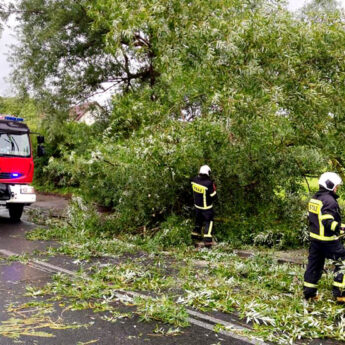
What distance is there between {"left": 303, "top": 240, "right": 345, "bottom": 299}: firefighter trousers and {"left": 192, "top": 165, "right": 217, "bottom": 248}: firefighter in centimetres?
349

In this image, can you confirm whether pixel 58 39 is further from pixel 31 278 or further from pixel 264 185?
pixel 31 278

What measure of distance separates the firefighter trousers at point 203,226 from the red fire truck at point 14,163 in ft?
15.4

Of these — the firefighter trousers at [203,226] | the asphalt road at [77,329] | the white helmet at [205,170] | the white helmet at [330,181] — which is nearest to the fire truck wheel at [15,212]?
the firefighter trousers at [203,226]

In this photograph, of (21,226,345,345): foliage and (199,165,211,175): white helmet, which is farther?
(199,165,211,175): white helmet

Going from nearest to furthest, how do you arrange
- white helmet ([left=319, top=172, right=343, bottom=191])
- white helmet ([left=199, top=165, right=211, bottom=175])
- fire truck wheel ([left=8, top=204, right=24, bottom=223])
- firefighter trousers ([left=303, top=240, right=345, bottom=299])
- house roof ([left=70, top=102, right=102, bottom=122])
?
firefighter trousers ([left=303, top=240, right=345, bottom=299]) < white helmet ([left=319, top=172, right=343, bottom=191]) < white helmet ([left=199, top=165, right=211, bottom=175]) < fire truck wheel ([left=8, top=204, right=24, bottom=223]) < house roof ([left=70, top=102, right=102, bottom=122])

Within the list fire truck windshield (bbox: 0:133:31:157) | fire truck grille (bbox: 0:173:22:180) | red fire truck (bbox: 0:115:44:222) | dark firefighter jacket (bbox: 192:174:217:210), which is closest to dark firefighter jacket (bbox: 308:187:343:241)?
dark firefighter jacket (bbox: 192:174:217:210)

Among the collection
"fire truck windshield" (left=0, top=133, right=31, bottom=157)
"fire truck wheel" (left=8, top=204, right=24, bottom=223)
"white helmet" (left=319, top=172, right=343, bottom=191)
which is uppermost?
"fire truck windshield" (left=0, top=133, right=31, bottom=157)

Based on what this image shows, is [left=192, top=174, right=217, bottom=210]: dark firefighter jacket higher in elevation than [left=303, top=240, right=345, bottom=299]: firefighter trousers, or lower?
higher

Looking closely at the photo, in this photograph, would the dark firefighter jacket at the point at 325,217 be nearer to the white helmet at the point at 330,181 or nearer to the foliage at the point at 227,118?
the white helmet at the point at 330,181

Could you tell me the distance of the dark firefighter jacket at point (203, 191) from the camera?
9.08m

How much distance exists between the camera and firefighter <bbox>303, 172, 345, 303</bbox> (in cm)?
548

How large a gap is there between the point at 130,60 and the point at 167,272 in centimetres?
840

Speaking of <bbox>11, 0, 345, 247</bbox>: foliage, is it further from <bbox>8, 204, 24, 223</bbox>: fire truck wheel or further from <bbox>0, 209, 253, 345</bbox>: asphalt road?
<bbox>0, 209, 253, 345</bbox>: asphalt road

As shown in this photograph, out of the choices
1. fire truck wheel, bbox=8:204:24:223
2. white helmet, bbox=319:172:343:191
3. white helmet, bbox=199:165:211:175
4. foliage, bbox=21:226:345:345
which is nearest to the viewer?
foliage, bbox=21:226:345:345
